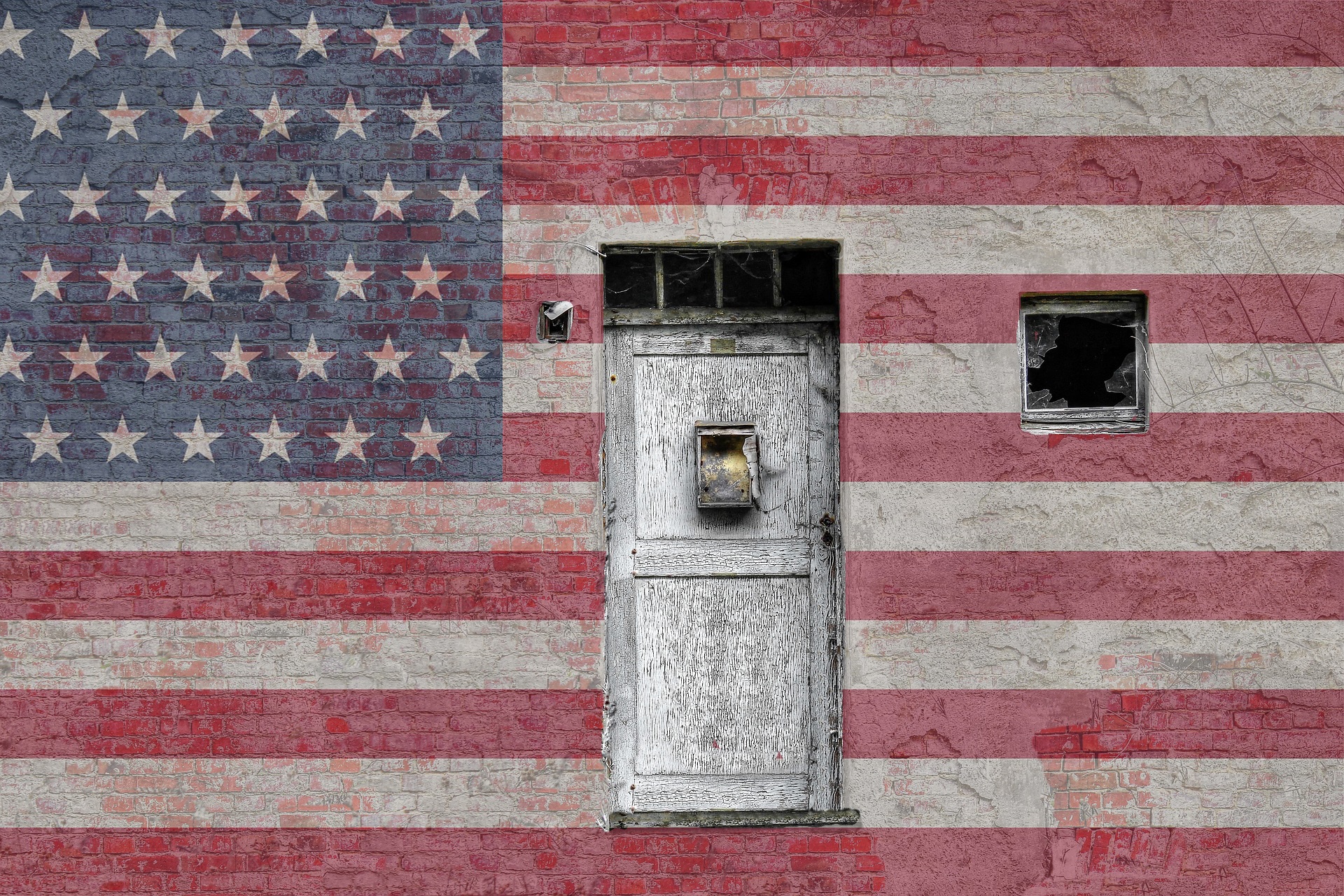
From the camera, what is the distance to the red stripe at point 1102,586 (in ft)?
11.3

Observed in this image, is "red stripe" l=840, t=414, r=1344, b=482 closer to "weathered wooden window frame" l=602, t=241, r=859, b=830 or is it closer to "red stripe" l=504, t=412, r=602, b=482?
"weathered wooden window frame" l=602, t=241, r=859, b=830

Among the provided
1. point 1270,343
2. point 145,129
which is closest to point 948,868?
point 1270,343

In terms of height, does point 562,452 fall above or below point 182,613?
above

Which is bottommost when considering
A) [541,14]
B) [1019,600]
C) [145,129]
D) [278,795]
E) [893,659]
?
[278,795]

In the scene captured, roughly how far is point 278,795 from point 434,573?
40.6 inches

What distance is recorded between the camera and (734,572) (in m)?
3.59

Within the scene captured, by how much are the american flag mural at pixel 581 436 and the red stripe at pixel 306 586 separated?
0.6 inches

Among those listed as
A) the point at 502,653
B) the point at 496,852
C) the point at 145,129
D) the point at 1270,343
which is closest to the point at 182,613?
the point at 502,653

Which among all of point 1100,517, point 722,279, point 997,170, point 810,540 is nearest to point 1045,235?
point 997,170

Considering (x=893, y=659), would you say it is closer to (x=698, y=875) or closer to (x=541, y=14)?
(x=698, y=875)

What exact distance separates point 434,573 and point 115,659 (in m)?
1.27

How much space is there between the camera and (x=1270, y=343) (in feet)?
11.5

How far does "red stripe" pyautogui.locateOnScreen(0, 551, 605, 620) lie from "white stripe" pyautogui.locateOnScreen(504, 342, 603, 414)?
1.88ft

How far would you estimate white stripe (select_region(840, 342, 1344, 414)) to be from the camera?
3.47 meters
